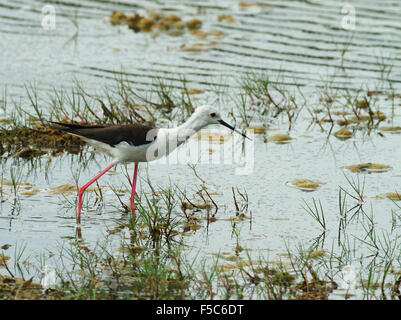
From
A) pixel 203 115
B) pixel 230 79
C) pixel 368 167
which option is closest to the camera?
pixel 203 115

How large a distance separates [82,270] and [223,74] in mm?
6202

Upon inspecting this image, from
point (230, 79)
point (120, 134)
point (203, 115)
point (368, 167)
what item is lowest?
point (368, 167)

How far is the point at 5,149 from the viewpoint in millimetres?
8750

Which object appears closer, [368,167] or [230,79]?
[368,167]

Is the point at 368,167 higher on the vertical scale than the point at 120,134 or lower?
lower

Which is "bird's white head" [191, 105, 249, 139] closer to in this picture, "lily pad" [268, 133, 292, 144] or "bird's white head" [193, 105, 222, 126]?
"bird's white head" [193, 105, 222, 126]

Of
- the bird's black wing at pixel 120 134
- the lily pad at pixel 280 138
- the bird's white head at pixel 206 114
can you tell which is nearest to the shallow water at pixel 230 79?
the lily pad at pixel 280 138

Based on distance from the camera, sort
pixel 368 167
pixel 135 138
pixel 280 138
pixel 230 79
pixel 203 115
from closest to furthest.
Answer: pixel 135 138
pixel 203 115
pixel 368 167
pixel 280 138
pixel 230 79

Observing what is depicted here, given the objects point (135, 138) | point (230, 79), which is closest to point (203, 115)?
point (135, 138)

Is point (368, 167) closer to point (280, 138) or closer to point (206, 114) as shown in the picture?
point (280, 138)

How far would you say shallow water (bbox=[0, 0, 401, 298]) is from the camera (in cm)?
701

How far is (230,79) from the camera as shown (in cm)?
1146

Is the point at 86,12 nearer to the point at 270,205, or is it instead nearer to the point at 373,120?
the point at 373,120

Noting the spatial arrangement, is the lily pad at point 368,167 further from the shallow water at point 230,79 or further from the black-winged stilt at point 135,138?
the black-winged stilt at point 135,138
